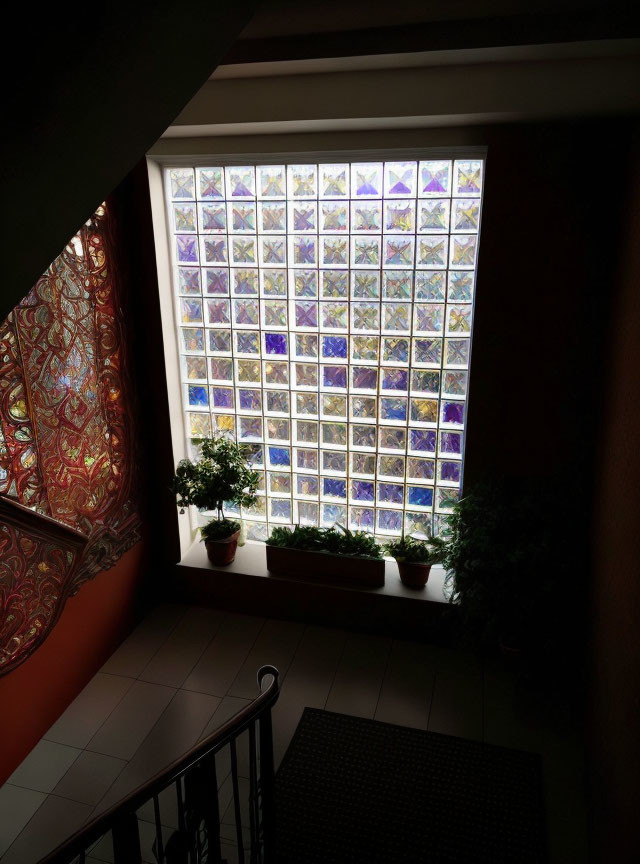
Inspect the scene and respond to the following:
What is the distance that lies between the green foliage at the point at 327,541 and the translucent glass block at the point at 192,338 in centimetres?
130

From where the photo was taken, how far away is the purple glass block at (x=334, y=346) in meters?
3.95

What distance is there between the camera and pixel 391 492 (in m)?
4.14

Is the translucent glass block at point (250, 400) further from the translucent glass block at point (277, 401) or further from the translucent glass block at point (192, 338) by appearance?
the translucent glass block at point (192, 338)

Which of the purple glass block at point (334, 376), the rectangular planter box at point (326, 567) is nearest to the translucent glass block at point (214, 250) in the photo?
the purple glass block at point (334, 376)

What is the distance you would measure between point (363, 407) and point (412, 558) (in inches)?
38.8

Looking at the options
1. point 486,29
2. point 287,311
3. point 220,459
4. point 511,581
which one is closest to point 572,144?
point 486,29

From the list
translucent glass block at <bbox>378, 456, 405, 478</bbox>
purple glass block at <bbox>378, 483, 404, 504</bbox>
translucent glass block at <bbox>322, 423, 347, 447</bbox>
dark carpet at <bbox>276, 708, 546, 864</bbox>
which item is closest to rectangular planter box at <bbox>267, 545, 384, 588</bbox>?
purple glass block at <bbox>378, 483, 404, 504</bbox>

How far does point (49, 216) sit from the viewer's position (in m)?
1.12

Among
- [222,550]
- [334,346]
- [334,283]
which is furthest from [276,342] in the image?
[222,550]

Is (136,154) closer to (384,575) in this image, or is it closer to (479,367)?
(479,367)

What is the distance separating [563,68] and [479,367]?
1502 millimetres

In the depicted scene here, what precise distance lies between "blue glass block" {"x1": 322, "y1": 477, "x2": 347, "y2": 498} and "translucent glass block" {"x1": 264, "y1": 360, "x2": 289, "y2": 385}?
704mm

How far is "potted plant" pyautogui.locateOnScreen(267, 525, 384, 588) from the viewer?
13.3ft

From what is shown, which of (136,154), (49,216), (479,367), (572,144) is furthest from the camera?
(479,367)
